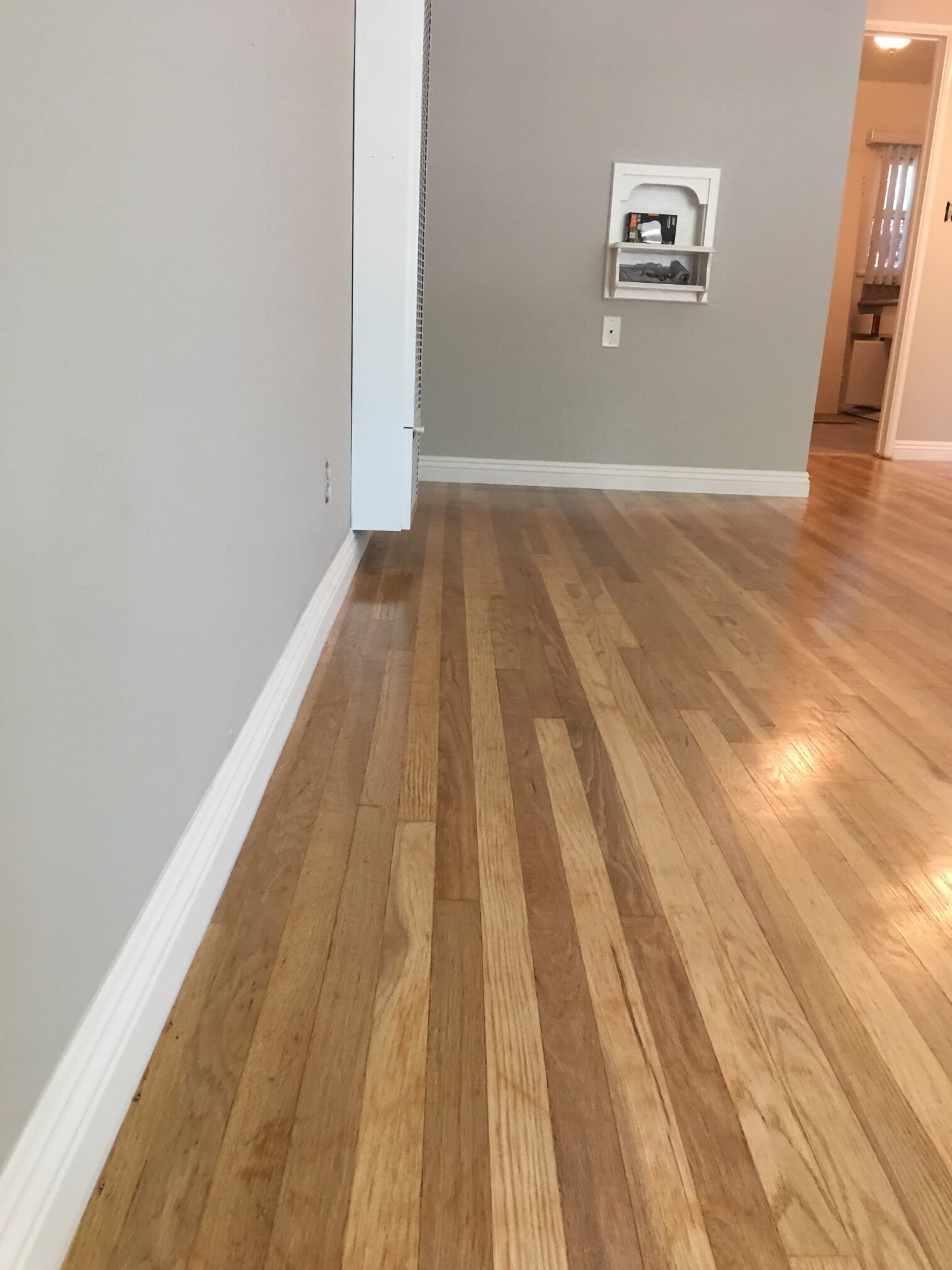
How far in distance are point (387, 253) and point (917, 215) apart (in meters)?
3.84

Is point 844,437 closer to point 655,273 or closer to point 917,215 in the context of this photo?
point 917,215

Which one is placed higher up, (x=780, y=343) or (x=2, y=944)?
(x=780, y=343)

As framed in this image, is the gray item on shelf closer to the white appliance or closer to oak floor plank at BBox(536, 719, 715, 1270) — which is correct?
the white appliance

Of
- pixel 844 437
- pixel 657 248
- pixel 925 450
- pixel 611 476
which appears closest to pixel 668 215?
pixel 657 248

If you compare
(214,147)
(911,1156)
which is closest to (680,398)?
(214,147)

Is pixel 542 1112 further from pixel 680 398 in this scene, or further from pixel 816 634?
pixel 680 398

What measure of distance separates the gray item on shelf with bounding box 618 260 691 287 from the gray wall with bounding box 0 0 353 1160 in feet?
8.96

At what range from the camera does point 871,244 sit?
808cm

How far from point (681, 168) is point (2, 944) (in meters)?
4.06

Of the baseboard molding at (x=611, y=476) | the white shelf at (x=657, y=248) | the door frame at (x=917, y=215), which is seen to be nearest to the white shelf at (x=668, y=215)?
the white shelf at (x=657, y=248)

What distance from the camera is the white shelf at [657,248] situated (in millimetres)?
3959

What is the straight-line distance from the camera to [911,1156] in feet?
3.11

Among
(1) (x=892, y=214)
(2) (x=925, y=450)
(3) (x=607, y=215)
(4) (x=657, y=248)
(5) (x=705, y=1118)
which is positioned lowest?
(5) (x=705, y=1118)

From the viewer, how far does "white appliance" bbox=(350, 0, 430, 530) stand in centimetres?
253
